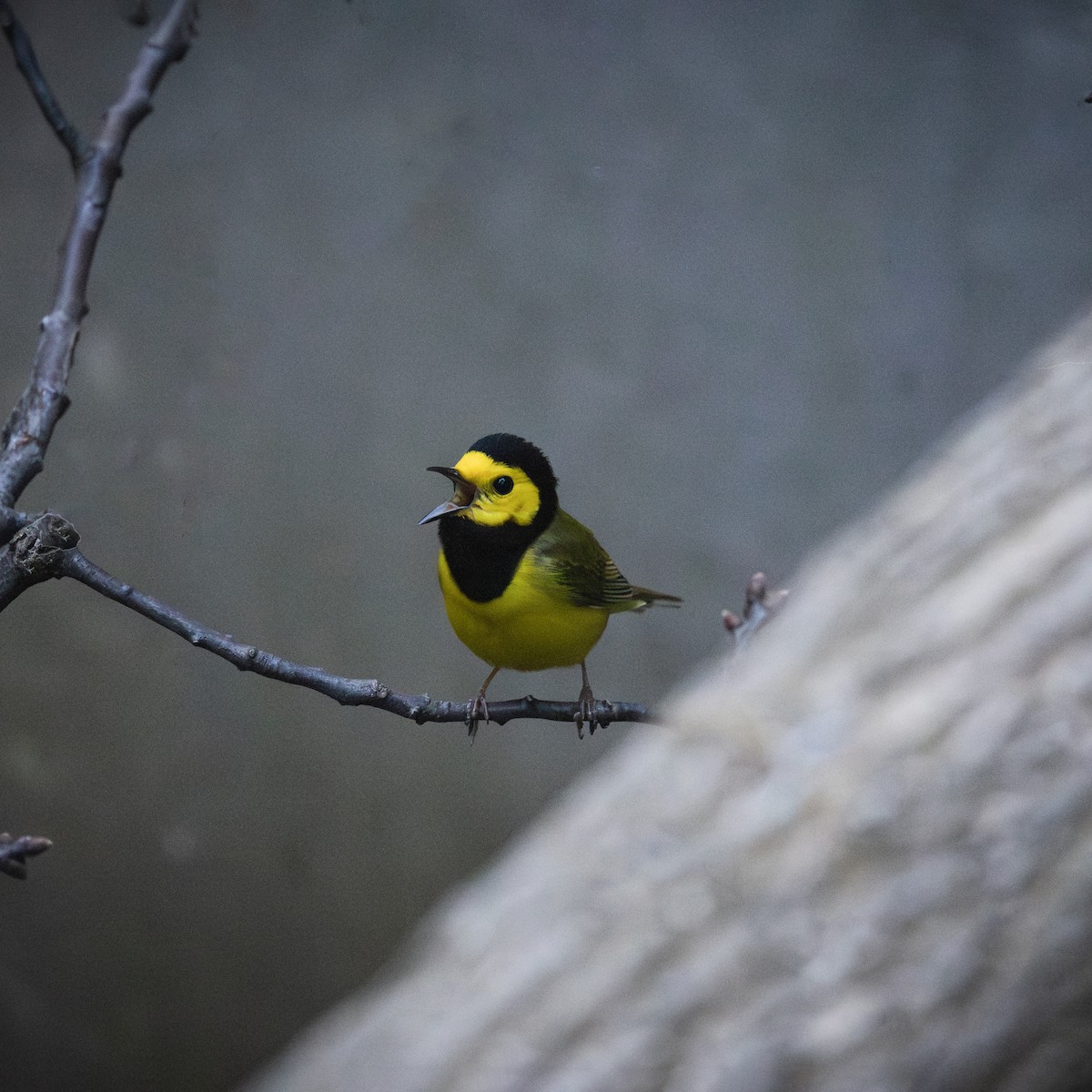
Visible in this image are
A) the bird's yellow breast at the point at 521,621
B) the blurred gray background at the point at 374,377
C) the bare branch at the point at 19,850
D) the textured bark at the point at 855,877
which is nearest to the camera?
the textured bark at the point at 855,877

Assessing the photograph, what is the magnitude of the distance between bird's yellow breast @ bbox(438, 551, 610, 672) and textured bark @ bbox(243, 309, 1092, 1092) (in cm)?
43

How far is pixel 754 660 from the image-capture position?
0.69 metres

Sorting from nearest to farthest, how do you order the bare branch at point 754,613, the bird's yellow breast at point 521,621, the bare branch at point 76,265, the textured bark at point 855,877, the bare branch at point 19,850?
the textured bark at point 855,877, the bare branch at point 19,850, the bare branch at point 76,265, the bird's yellow breast at point 521,621, the bare branch at point 754,613

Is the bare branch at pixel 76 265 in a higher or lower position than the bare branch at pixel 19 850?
higher

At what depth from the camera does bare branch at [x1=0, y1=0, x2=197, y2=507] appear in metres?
0.96

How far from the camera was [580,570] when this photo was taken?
44.9 inches

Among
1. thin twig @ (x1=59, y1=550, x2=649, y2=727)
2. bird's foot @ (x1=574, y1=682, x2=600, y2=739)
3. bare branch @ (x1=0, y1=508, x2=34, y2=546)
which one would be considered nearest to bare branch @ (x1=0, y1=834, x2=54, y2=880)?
thin twig @ (x1=59, y1=550, x2=649, y2=727)

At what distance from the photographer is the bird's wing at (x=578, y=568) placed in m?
1.11

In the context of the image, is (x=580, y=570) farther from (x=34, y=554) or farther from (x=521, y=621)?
(x=34, y=554)

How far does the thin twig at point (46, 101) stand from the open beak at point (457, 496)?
593 mm

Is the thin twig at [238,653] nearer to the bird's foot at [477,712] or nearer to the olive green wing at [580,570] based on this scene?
the bird's foot at [477,712]

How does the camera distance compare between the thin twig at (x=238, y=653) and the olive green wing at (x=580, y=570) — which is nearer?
the thin twig at (x=238, y=653)

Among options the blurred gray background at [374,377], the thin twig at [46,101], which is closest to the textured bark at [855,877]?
the blurred gray background at [374,377]

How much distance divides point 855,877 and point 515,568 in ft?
1.99
